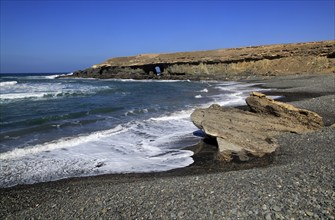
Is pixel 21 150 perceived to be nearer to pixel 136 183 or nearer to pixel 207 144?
pixel 136 183

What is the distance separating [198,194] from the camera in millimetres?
6066

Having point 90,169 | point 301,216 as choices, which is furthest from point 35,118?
point 301,216

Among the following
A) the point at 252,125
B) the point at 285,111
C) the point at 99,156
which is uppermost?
the point at 285,111

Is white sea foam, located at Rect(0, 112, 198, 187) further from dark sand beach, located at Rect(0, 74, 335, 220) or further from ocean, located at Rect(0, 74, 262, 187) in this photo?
dark sand beach, located at Rect(0, 74, 335, 220)

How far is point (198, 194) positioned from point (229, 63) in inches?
2061

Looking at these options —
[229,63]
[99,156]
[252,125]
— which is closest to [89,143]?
[99,156]

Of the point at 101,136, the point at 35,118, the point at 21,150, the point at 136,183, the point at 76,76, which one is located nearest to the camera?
the point at 136,183

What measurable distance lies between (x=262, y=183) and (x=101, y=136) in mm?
7849

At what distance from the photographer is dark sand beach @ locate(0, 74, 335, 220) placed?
207 inches

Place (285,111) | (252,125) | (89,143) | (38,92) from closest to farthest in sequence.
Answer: (252,125) < (89,143) < (285,111) < (38,92)

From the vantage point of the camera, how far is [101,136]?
1280 centimetres

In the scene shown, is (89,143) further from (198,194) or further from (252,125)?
(198,194)

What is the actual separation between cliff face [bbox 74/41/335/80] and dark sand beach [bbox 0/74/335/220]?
40074 millimetres

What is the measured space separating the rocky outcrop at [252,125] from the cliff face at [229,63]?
35.1 metres
